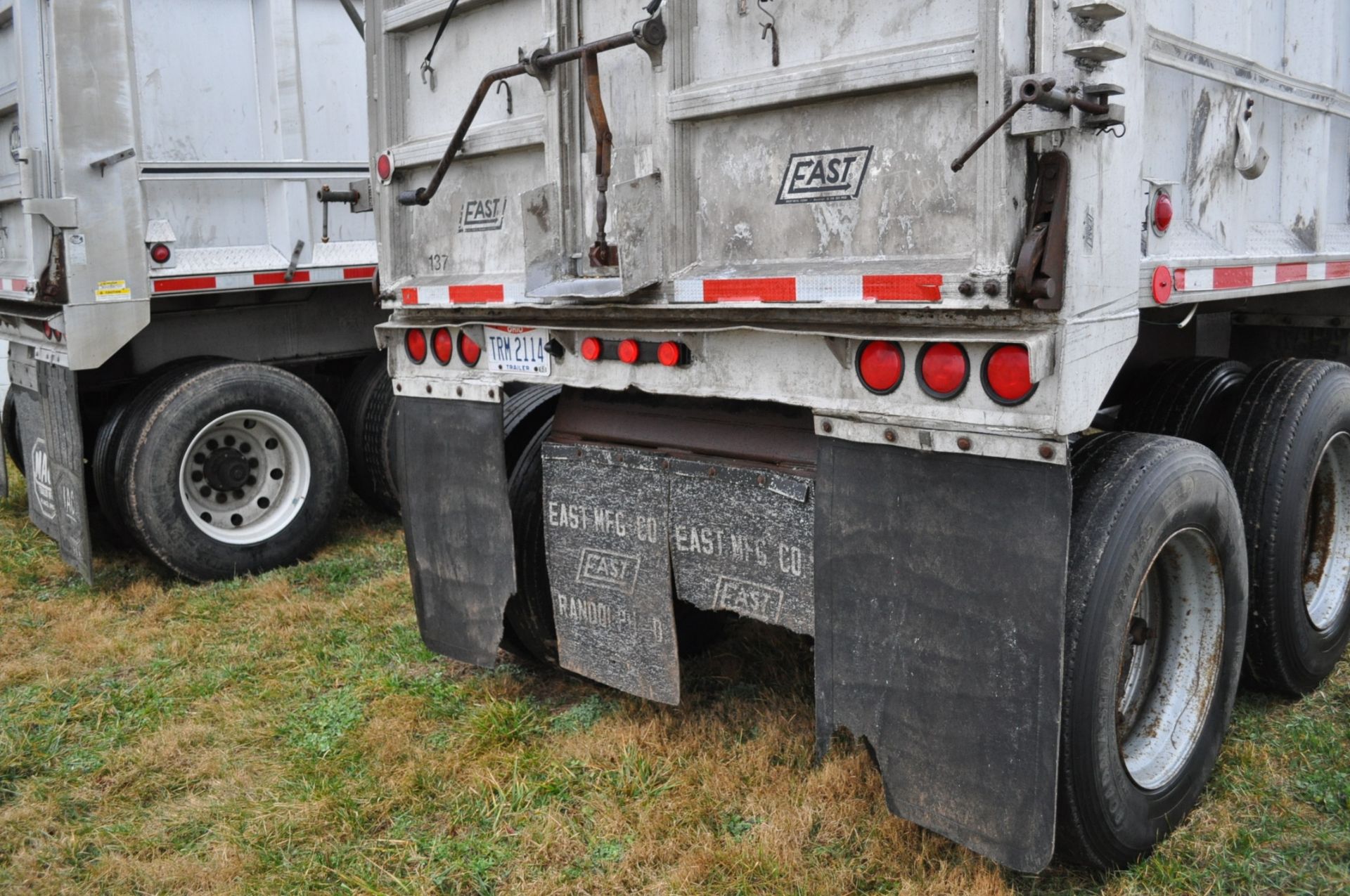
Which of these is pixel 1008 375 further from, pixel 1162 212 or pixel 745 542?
pixel 745 542

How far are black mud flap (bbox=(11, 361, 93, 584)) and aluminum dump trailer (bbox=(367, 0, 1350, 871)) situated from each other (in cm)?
219

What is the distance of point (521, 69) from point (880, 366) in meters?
1.41

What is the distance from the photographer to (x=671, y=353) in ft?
10.1

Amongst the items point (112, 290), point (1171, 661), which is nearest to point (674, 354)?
point (1171, 661)

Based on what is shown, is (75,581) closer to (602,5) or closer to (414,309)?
(414,309)

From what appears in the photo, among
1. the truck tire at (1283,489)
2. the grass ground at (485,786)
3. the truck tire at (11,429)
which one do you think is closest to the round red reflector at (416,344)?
the grass ground at (485,786)

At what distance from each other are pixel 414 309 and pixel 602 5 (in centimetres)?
119

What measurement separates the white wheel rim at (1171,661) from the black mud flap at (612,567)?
4.15 feet

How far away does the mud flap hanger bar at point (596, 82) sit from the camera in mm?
2920

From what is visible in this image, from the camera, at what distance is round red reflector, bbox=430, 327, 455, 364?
3760 millimetres

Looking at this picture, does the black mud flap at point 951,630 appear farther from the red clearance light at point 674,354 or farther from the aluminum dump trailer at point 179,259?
the aluminum dump trailer at point 179,259

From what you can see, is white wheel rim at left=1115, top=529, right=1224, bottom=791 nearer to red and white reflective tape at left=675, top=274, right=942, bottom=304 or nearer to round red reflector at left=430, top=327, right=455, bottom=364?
red and white reflective tape at left=675, top=274, right=942, bottom=304

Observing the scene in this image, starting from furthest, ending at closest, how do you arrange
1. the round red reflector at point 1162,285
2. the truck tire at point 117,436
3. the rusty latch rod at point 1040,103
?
the truck tire at point 117,436 → the round red reflector at point 1162,285 → the rusty latch rod at point 1040,103

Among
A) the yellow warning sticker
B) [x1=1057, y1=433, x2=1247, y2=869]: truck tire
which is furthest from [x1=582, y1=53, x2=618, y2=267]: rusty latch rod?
the yellow warning sticker
